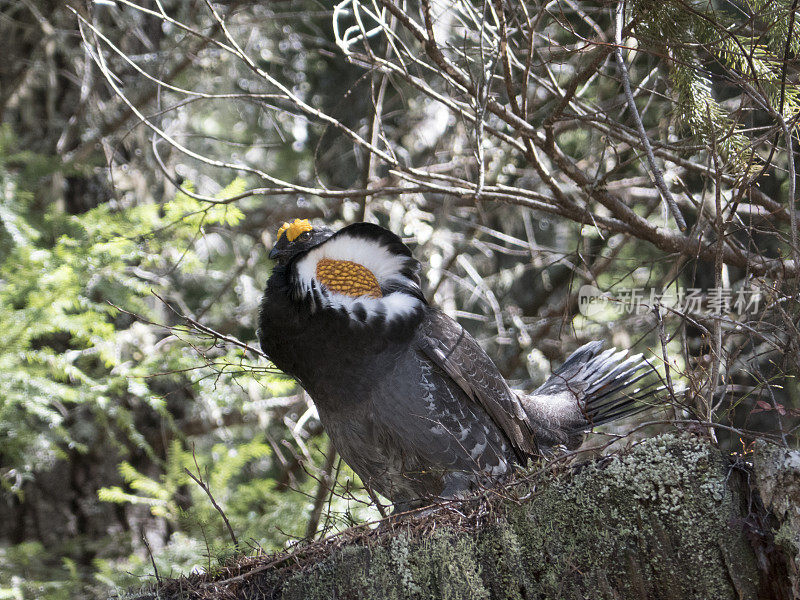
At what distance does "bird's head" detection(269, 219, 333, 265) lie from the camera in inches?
159

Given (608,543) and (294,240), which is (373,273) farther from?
(608,543)

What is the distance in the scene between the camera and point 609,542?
207 cm

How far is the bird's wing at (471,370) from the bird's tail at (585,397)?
1.41 ft

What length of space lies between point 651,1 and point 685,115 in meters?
0.51

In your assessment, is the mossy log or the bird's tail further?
the bird's tail

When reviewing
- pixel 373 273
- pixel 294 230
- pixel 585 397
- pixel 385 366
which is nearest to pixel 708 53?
pixel 373 273

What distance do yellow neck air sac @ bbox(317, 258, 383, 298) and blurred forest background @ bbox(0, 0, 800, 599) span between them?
402 millimetres

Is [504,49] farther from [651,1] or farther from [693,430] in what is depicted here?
[693,430]

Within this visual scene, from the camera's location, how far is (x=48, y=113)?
267 inches

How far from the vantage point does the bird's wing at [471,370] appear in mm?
3785
